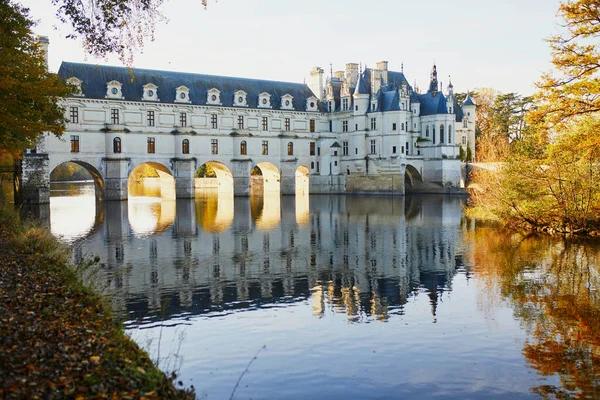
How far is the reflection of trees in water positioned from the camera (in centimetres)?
856

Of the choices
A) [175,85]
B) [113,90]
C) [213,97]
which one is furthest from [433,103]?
[113,90]

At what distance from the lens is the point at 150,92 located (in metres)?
48.9

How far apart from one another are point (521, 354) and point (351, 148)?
4950cm

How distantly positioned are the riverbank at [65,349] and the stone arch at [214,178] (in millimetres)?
42982

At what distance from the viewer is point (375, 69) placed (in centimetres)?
5878

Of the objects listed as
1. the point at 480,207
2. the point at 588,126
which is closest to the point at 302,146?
the point at 480,207

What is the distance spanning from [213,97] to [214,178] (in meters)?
20.8

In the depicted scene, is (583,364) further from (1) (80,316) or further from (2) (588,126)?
(2) (588,126)

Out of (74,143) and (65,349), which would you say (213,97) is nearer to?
(74,143)

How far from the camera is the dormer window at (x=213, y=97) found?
52.0 metres

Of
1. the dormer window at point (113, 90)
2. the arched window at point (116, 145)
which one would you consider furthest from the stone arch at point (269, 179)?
the dormer window at point (113, 90)

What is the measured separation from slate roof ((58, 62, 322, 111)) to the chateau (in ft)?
0.35

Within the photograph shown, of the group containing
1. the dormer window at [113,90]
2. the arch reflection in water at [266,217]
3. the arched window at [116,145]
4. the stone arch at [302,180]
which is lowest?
the arch reflection in water at [266,217]

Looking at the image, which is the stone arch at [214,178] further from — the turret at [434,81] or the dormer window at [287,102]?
the turret at [434,81]
